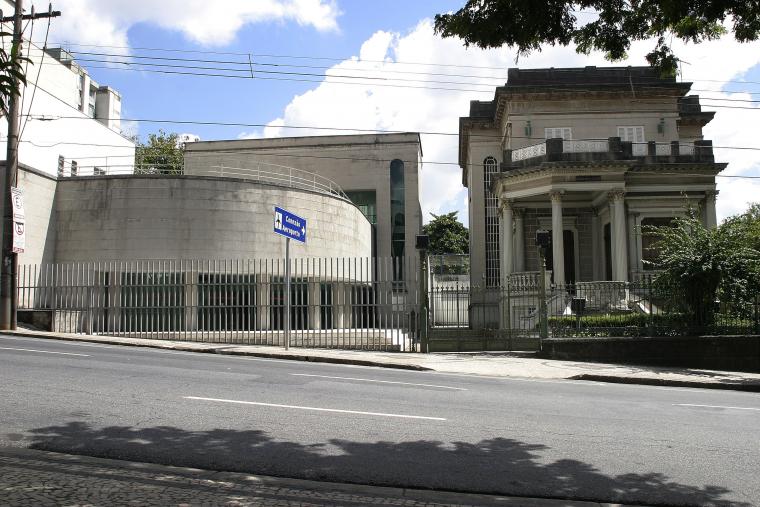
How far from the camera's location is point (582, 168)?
26.6m

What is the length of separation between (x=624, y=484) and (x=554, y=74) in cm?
3122

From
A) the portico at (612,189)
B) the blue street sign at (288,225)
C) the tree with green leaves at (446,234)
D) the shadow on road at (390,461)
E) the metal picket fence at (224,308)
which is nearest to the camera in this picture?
the shadow on road at (390,461)

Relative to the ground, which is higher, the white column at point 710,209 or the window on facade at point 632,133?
the window on facade at point 632,133

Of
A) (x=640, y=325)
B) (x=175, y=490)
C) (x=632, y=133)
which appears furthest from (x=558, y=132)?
(x=175, y=490)

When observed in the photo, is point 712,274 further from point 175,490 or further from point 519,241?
point 175,490

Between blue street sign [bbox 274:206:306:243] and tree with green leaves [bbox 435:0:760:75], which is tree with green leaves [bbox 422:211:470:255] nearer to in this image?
blue street sign [bbox 274:206:306:243]

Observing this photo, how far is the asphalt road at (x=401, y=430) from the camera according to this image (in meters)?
5.60

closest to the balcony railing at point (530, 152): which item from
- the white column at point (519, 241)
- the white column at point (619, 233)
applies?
the white column at point (519, 241)

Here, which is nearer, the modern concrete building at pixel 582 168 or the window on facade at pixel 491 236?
the modern concrete building at pixel 582 168

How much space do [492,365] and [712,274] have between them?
21.7 feet

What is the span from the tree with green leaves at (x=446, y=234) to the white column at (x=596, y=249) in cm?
3625

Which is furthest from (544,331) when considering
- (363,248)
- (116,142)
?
(116,142)

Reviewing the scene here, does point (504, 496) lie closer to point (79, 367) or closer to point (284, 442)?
point (284, 442)

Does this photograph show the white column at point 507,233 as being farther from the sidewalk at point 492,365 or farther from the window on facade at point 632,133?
the sidewalk at point 492,365
